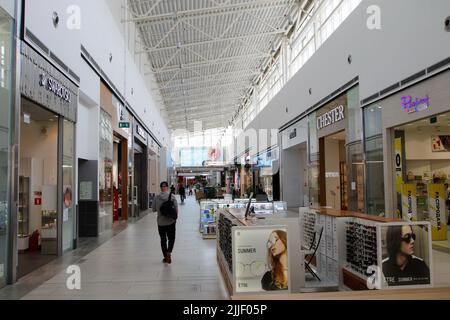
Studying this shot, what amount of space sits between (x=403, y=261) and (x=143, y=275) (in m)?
3.60

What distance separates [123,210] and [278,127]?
9369 mm

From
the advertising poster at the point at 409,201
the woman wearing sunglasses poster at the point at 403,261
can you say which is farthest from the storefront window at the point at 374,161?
the woman wearing sunglasses poster at the point at 403,261

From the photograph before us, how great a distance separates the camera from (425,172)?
11.5 m

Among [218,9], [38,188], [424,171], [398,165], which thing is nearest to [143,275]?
[38,188]

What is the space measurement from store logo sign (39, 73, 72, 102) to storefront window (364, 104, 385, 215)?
6.67 metres

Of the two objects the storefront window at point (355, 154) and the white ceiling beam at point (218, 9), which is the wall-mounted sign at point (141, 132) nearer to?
the white ceiling beam at point (218, 9)

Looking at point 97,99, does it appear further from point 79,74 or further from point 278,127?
point 278,127

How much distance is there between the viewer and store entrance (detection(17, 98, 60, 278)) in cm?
773

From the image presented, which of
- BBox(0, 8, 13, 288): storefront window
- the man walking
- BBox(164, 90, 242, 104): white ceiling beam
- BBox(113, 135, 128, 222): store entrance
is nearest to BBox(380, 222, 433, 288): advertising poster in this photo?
the man walking

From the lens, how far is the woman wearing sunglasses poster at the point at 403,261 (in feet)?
13.7

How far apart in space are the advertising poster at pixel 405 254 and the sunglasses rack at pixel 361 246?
0.12 m
